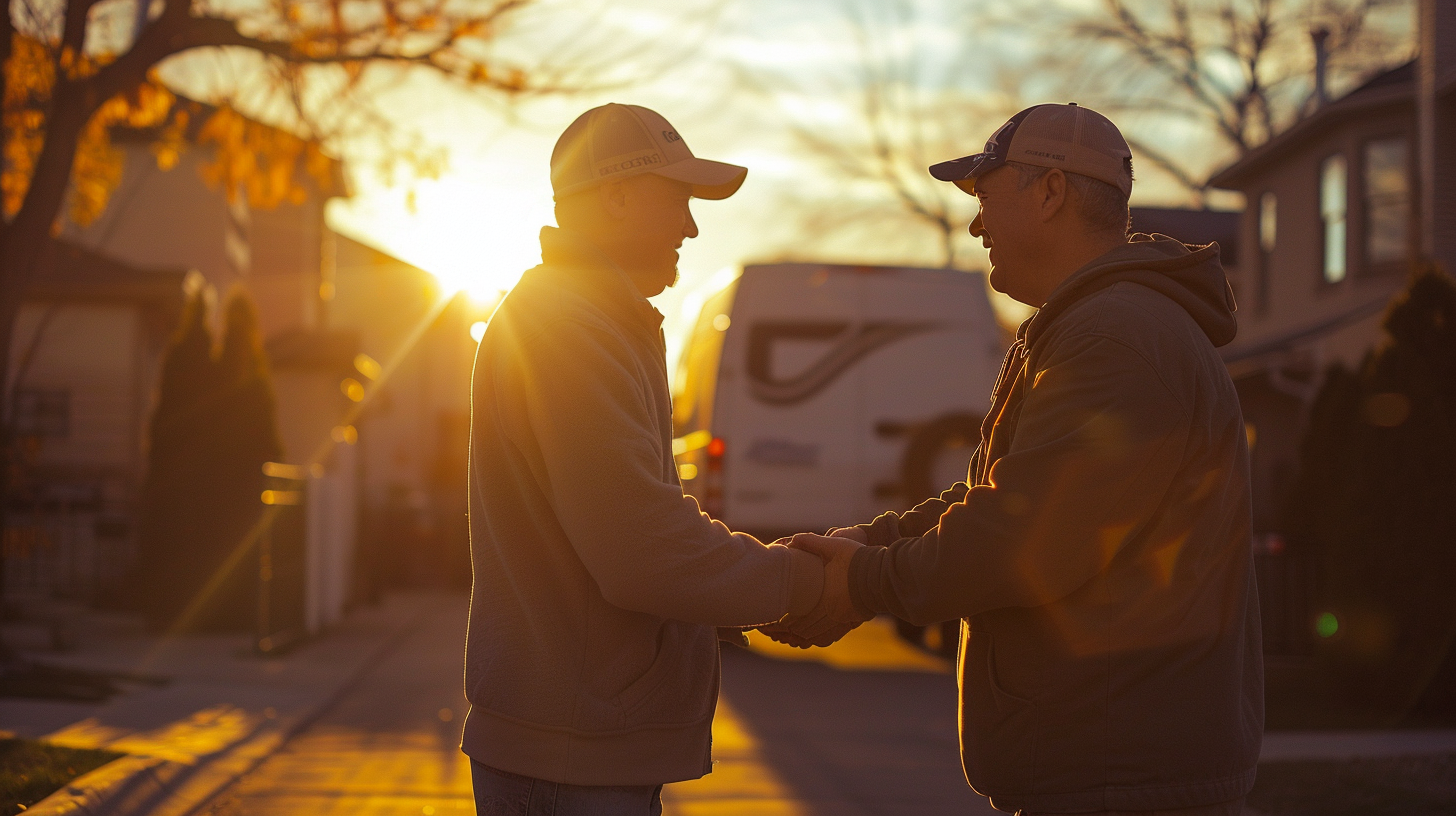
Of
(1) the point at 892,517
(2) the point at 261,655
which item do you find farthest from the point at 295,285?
(1) the point at 892,517

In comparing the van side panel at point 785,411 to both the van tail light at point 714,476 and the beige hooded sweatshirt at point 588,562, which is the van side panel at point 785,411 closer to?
the van tail light at point 714,476

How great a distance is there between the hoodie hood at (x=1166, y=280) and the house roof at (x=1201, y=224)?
29.6 meters

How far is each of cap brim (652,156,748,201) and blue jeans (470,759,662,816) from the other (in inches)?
47.9

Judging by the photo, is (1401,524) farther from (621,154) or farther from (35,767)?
(35,767)

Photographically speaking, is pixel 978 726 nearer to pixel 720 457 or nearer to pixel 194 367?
pixel 720 457

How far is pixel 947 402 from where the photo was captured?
13.1m

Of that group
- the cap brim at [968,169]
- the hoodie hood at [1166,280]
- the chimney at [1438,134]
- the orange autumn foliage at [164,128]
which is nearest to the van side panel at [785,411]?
the orange autumn foliage at [164,128]

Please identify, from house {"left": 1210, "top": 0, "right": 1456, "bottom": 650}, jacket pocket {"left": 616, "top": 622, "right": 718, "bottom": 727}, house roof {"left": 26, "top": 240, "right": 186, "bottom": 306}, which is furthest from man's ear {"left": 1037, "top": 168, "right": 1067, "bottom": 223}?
house roof {"left": 26, "top": 240, "right": 186, "bottom": 306}

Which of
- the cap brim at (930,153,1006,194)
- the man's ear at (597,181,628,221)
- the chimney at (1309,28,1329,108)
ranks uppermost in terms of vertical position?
the chimney at (1309,28,1329,108)

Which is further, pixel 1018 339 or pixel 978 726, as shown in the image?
pixel 1018 339

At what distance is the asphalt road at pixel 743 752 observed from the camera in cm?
693

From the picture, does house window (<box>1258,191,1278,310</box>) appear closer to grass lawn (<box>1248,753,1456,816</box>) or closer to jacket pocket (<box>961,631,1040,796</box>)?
grass lawn (<box>1248,753,1456,816</box>)

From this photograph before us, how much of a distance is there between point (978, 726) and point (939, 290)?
10599 millimetres

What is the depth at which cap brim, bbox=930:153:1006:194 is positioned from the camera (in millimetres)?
3172
